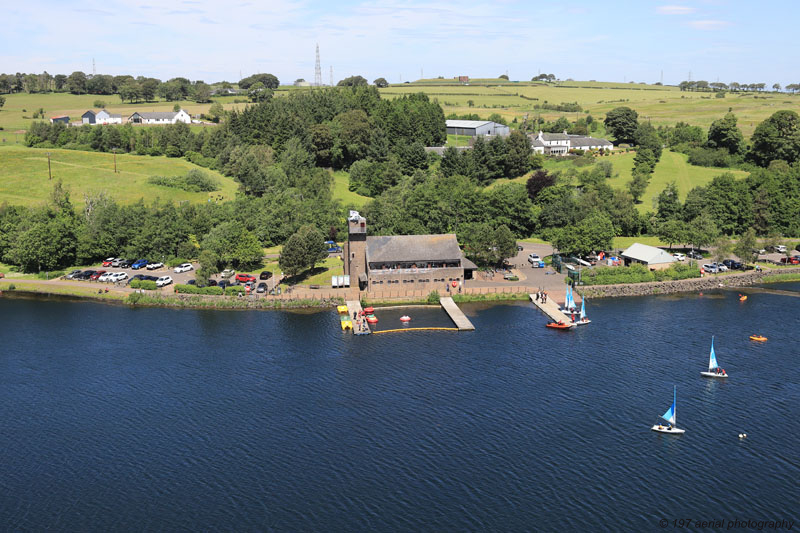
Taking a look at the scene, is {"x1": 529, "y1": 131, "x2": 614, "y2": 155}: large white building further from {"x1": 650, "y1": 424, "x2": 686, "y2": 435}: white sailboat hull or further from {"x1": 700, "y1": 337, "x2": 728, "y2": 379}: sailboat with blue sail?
{"x1": 650, "y1": 424, "x2": 686, "y2": 435}: white sailboat hull

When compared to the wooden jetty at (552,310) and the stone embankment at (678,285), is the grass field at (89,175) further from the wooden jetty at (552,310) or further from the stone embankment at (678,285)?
the stone embankment at (678,285)

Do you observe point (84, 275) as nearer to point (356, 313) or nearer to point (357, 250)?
point (357, 250)

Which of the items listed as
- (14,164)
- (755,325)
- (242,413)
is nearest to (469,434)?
(242,413)

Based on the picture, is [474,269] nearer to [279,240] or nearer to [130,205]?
[279,240]

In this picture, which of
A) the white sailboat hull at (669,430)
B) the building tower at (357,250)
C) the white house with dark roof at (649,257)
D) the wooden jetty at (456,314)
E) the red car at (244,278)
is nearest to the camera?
the white sailboat hull at (669,430)

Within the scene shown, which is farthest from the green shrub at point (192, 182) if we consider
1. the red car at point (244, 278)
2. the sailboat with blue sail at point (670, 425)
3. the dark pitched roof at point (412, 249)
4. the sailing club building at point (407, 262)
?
the sailboat with blue sail at point (670, 425)

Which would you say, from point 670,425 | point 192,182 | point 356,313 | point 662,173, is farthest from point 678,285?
point 192,182
